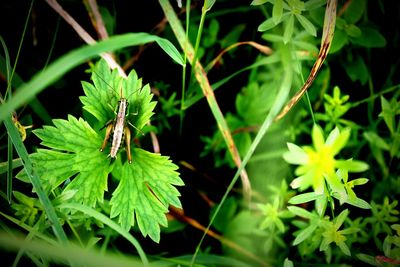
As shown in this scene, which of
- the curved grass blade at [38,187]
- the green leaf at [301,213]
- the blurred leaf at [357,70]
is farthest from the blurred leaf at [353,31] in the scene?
the curved grass blade at [38,187]

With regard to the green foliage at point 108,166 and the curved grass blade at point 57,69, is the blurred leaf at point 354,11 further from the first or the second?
the curved grass blade at point 57,69

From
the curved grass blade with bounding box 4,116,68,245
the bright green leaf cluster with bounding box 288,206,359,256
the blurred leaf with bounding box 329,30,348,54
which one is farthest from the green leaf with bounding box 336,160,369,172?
the blurred leaf with bounding box 329,30,348,54

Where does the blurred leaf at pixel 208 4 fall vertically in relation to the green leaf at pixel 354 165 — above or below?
above

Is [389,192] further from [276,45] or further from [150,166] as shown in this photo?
[150,166]

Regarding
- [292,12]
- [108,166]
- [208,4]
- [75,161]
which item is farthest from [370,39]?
[75,161]

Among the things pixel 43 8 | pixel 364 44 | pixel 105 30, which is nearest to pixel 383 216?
pixel 364 44

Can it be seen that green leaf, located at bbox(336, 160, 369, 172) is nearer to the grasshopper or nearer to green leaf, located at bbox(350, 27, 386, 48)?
the grasshopper

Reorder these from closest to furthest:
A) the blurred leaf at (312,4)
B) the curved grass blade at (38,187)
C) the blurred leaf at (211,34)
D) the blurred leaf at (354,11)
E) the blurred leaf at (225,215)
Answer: the curved grass blade at (38,187), the blurred leaf at (312,4), the blurred leaf at (354,11), the blurred leaf at (225,215), the blurred leaf at (211,34)
